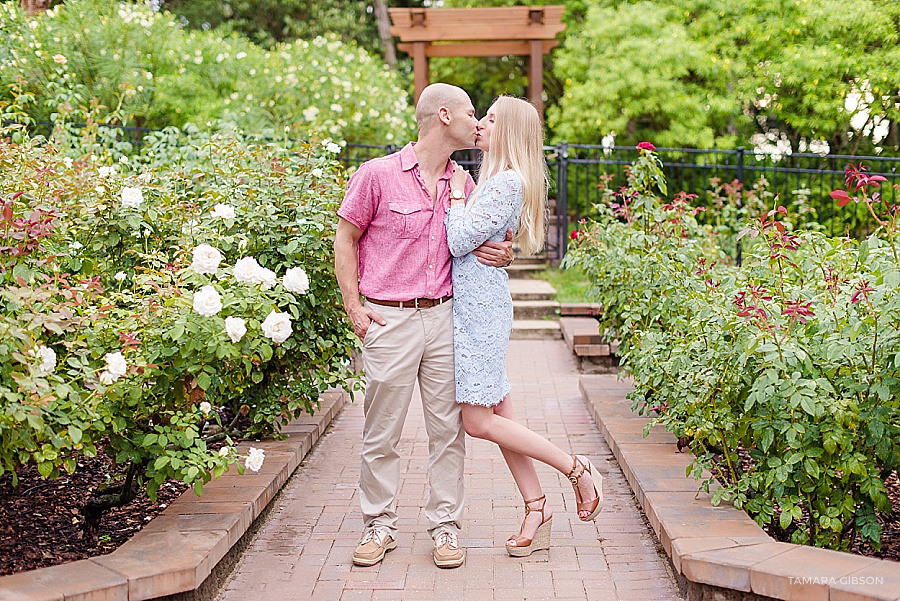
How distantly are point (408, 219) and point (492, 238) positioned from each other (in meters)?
0.31

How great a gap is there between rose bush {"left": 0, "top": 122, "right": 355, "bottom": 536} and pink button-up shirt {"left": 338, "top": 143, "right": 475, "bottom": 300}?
432 mm

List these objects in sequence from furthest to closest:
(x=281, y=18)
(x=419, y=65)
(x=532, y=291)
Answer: (x=281, y=18) < (x=419, y=65) < (x=532, y=291)

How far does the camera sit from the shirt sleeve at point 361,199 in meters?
3.52

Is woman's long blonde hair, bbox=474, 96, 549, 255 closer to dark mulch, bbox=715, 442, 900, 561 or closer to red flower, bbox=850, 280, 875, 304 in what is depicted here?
red flower, bbox=850, 280, 875, 304

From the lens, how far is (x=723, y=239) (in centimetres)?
844

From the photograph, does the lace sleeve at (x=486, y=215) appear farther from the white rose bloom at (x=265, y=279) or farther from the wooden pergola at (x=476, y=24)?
the wooden pergola at (x=476, y=24)

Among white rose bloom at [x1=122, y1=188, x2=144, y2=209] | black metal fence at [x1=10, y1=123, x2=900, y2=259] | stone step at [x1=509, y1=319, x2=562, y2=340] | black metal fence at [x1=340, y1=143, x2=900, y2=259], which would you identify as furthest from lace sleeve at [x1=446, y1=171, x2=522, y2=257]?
black metal fence at [x1=10, y1=123, x2=900, y2=259]

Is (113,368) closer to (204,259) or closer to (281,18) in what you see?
(204,259)

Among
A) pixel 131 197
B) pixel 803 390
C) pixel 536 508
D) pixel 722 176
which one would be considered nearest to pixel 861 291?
pixel 803 390

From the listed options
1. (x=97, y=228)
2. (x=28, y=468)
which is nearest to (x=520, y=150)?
(x=97, y=228)

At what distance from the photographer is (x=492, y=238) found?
11.7ft

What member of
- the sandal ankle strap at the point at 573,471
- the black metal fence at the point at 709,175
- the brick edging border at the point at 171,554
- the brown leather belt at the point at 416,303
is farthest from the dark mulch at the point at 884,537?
the black metal fence at the point at 709,175

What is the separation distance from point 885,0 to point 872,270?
1102cm

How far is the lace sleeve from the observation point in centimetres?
349
